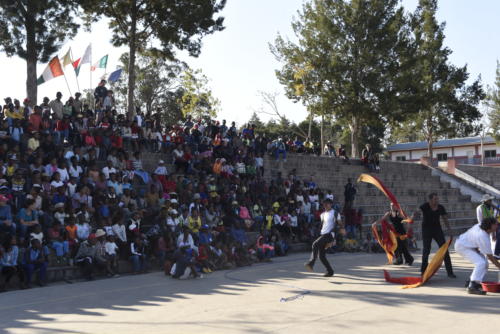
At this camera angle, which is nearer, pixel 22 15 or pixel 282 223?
pixel 282 223

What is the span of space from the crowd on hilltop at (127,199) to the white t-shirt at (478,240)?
18.8ft

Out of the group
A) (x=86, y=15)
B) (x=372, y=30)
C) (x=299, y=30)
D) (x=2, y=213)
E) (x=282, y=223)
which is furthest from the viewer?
(x=299, y=30)

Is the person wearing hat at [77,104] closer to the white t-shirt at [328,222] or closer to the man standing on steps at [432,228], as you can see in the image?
the white t-shirt at [328,222]

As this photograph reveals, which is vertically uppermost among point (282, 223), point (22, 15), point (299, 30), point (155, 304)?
point (299, 30)

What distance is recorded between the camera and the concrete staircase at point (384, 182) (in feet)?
77.8

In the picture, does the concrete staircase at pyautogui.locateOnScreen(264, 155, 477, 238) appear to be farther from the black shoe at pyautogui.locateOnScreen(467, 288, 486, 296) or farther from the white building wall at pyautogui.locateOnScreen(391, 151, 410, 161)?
the white building wall at pyautogui.locateOnScreen(391, 151, 410, 161)

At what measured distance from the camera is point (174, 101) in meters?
50.9

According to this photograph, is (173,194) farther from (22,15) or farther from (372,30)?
(372,30)

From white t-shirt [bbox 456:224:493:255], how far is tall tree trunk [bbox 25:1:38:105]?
17.7 m

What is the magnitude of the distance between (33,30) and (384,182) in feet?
60.4

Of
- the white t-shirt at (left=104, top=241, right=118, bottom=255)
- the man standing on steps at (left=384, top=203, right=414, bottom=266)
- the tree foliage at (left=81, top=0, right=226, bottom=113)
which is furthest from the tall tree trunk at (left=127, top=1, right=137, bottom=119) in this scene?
the man standing on steps at (left=384, top=203, right=414, bottom=266)

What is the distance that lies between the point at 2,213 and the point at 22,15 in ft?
41.4

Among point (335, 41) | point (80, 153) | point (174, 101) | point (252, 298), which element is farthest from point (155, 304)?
point (174, 101)

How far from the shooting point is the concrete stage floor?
7020 mm
